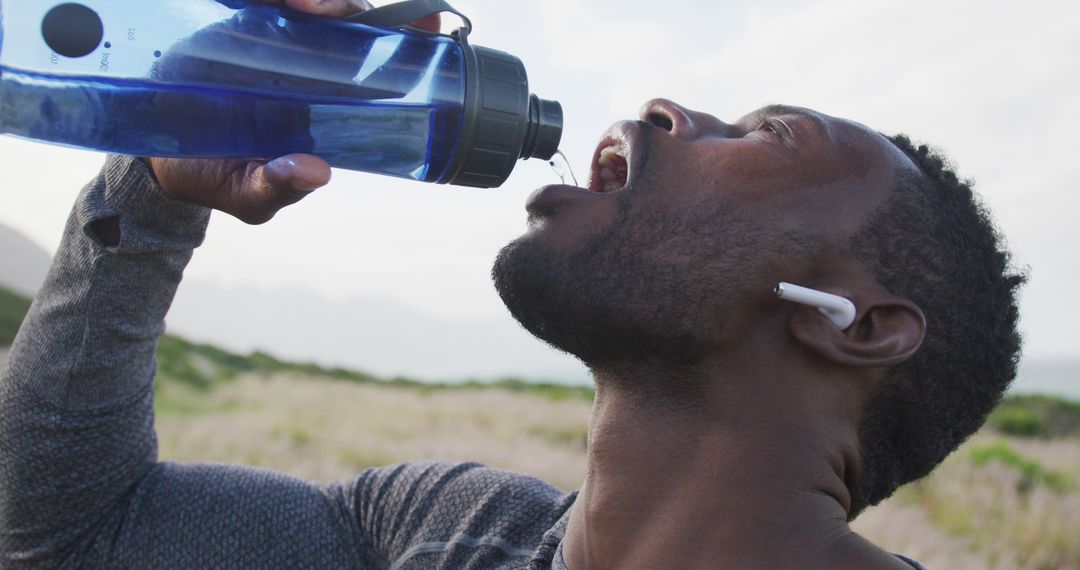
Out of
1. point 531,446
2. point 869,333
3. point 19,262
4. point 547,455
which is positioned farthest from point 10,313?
point 869,333

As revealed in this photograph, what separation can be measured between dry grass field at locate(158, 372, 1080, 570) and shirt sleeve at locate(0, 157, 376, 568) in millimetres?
1948

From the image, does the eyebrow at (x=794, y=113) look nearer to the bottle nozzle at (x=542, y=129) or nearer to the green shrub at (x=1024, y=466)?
the bottle nozzle at (x=542, y=129)

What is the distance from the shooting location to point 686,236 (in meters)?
1.75

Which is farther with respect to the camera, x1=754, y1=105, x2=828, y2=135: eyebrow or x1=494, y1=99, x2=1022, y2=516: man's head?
x1=754, y1=105, x2=828, y2=135: eyebrow

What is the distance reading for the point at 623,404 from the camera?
5.92 ft

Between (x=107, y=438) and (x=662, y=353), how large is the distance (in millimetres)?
1171

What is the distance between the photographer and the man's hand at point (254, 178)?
5.02 ft

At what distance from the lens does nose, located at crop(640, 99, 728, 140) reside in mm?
1892

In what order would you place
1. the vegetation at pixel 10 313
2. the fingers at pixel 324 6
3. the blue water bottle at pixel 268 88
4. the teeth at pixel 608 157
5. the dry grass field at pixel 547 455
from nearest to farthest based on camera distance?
the blue water bottle at pixel 268 88 → the fingers at pixel 324 6 → the teeth at pixel 608 157 → the dry grass field at pixel 547 455 → the vegetation at pixel 10 313

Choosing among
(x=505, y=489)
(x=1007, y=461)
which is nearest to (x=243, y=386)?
(x=1007, y=461)

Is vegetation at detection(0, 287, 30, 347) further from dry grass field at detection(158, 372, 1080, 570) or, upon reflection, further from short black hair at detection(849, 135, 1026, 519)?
short black hair at detection(849, 135, 1026, 519)

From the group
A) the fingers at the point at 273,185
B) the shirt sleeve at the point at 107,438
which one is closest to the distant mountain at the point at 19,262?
the shirt sleeve at the point at 107,438

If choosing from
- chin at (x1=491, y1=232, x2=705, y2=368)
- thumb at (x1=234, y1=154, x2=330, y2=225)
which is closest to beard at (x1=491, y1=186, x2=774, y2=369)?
chin at (x1=491, y1=232, x2=705, y2=368)

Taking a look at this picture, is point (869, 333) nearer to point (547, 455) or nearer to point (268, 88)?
point (268, 88)
